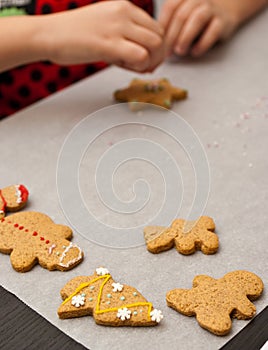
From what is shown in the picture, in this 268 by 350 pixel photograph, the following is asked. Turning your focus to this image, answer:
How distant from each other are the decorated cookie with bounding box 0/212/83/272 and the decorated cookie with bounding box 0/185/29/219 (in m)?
0.03

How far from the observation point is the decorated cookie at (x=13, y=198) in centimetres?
90

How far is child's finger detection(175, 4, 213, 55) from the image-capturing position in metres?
1.32

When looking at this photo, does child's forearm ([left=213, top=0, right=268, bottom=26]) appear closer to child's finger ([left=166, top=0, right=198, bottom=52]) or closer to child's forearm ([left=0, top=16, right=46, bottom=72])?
child's finger ([left=166, top=0, right=198, bottom=52])

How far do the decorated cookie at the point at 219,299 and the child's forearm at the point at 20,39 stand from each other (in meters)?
0.62

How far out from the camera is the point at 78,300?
0.72m

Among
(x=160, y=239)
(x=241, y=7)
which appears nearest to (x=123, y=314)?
(x=160, y=239)

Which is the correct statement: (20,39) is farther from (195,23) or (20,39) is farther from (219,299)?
(219,299)

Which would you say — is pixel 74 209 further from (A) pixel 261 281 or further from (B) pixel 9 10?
(B) pixel 9 10

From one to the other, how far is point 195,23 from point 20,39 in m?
0.41

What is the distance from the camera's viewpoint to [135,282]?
774mm

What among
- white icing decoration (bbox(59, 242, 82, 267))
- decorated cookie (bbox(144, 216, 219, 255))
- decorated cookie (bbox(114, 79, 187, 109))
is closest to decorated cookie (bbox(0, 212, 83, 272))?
white icing decoration (bbox(59, 242, 82, 267))

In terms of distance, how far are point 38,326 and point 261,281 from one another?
0.94 ft

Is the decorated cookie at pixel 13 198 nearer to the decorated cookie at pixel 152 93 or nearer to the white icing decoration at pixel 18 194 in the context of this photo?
the white icing decoration at pixel 18 194

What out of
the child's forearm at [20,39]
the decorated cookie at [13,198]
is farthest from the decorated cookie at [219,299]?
the child's forearm at [20,39]
